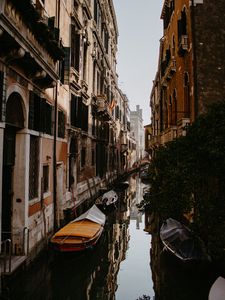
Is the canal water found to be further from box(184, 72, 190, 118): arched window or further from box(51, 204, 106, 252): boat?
box(184, 72, 190, 118): arched window

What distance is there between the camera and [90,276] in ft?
30.7

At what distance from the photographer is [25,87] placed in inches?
344

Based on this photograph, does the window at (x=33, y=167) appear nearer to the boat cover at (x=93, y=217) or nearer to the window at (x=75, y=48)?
the boat cover at (x=93, y=217)

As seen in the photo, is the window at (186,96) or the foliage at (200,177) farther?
the window at (186,96)

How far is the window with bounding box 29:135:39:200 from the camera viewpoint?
374 inches

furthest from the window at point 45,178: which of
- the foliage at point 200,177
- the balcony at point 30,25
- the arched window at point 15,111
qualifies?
the foliage at point 200,177

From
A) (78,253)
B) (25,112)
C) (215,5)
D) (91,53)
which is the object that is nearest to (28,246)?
(78,253)

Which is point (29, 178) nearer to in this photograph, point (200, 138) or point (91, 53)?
point (200, 138)

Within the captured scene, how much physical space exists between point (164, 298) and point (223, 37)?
9807 millimetres

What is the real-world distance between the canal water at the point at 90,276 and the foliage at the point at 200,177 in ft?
8.31

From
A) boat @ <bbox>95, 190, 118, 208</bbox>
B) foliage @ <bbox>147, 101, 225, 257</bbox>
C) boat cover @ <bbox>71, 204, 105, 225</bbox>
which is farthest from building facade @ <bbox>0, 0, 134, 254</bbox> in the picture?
foliage @ <bbox>147, 101, 225, 257</bbox>

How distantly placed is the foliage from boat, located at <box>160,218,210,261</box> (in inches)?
30.9

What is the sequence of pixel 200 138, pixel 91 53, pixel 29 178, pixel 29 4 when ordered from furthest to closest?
1. pixel 91 53
2. pixel 29 178
3. pixel 200 138
4. pixel 29 4

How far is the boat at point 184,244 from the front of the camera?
28.9 ft
